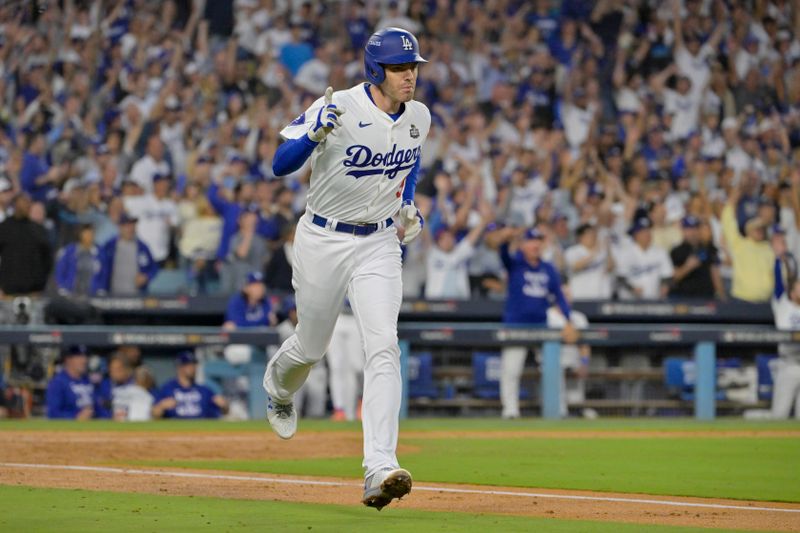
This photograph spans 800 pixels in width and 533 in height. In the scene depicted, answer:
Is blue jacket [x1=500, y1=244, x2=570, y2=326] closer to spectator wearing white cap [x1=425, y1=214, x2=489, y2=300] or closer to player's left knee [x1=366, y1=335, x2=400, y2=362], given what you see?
spectator wearing white cap [x1=425, y1=214, x2=489, y2=300]

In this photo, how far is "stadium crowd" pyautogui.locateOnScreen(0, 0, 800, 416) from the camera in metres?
15.0

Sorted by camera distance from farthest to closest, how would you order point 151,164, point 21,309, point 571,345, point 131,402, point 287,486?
1. point 151,164
2. point 571,345
3. point 21,309
4. point 131,402
5. point 287,486

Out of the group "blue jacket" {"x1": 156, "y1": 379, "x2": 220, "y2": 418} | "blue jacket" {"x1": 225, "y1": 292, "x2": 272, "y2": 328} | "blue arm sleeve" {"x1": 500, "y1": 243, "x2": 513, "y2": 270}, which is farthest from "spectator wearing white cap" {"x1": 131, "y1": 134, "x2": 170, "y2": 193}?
"blue arm sleeve" {"x1": 500, "y1": 243, "x2": 513, "y2": 270}

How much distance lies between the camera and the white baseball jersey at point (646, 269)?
1533 centimetres

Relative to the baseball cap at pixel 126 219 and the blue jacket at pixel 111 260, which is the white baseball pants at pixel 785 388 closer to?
the blue jacket at pixel 111 260

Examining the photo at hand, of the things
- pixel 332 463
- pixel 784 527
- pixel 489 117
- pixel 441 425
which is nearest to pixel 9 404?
pixel 441 425

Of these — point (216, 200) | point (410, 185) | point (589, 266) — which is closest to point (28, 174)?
point (216, 200)

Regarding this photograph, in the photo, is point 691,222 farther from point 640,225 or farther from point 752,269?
point 752,269

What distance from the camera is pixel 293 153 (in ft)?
20.4

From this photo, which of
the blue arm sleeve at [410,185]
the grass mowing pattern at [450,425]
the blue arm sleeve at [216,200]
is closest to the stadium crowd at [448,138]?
the blue arm sleeve at [216,200]

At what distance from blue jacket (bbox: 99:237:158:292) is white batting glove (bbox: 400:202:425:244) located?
26.5 ft

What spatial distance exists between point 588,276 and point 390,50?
912 cm

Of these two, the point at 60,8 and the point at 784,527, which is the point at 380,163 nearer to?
the point at 784,527

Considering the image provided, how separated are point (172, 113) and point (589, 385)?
6288mm
